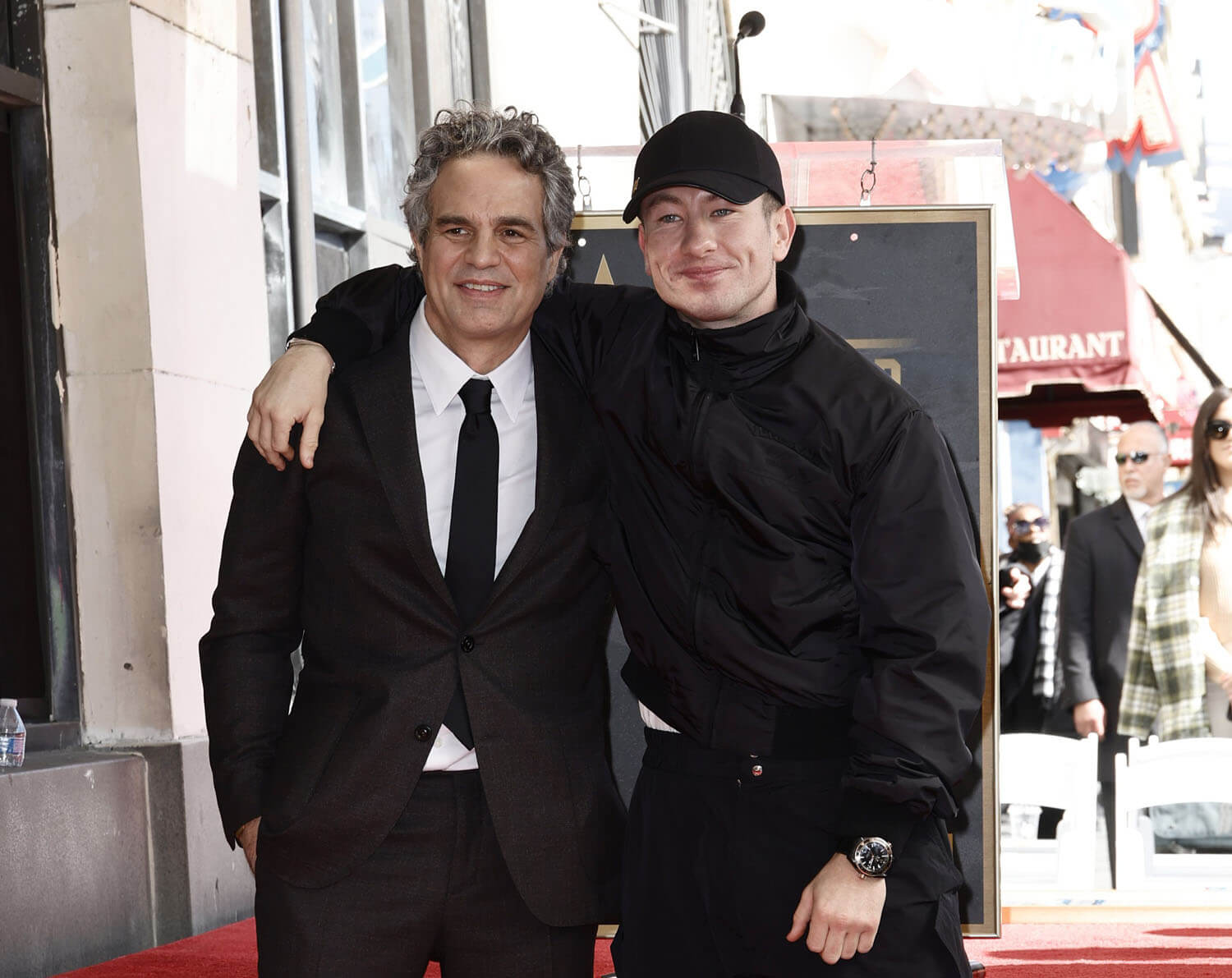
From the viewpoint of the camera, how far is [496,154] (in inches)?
94.9

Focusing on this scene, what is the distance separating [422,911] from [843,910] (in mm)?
662

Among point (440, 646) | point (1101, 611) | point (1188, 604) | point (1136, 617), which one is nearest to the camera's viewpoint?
point (440, 646)

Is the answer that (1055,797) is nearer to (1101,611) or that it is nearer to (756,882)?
(1101,611)

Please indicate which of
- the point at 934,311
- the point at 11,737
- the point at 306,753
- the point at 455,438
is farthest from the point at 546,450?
the point at 11,737

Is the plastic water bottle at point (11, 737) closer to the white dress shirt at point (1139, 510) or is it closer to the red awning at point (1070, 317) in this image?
the white dress shirt at point (1139, 510)

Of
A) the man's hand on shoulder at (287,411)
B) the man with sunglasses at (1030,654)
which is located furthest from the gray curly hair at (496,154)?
the man with sunglasses at (1030,654)

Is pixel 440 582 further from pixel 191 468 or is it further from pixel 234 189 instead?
pixel 234 189

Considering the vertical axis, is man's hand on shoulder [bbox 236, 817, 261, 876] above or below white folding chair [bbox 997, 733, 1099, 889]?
above

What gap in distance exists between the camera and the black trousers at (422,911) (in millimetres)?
2197

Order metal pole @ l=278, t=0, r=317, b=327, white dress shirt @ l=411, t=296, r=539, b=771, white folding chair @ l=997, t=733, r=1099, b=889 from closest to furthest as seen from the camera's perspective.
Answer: white dress shirt @ l=411, t=296, r=539, b=771
white folding chair @ l=997, t=733, r=1099, b=889
metal pole @ l=278, t=0, r=317, b=327

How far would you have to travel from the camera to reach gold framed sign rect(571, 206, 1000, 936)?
338 centimetres

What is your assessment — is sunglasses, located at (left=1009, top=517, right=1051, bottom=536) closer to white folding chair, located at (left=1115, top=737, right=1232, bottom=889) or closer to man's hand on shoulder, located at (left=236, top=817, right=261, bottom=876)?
white folding chair, located at (left=1115, top=737, right=1232, bottom=889)

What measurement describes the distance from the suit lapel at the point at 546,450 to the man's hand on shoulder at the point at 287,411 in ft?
1.18

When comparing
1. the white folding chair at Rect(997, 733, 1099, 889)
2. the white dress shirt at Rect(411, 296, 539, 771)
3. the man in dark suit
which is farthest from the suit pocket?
the man in dark suit
